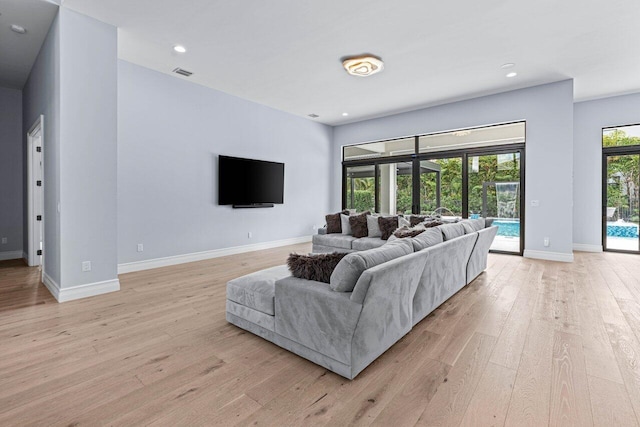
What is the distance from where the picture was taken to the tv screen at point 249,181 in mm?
5801

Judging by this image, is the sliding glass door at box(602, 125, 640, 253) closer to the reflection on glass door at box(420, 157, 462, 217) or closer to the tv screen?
the reflection on glass door at box(420, 157, 462, 217)

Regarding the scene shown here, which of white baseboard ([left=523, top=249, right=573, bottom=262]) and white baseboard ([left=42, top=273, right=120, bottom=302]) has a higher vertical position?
white baseboard ([left=523, top=249, right=573, bottom=262])

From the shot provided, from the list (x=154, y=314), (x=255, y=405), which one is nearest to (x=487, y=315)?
(x=255, y=405)

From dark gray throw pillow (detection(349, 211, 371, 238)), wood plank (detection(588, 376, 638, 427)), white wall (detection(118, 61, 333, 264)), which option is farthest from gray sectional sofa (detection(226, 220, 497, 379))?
white wall (detection(118, 61, 333, 264))

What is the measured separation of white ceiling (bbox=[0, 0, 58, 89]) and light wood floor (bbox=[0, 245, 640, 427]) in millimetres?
3124

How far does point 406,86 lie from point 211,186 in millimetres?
4012

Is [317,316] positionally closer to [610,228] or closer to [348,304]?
[348,304]

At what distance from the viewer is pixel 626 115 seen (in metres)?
Result: 6.12

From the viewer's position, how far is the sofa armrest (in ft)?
6.14

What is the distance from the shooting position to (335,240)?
18.4 ft

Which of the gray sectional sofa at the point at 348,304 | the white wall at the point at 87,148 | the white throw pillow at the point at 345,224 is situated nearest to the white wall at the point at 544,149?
the white throw pillow at the point at 345,224

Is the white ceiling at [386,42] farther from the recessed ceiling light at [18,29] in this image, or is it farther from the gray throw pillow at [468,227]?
the gray throw pillow at [468,227]

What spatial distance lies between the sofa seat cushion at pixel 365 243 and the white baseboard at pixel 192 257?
2.23m

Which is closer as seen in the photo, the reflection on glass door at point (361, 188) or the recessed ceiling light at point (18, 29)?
the recessed ceiling light at point (18, 29)
